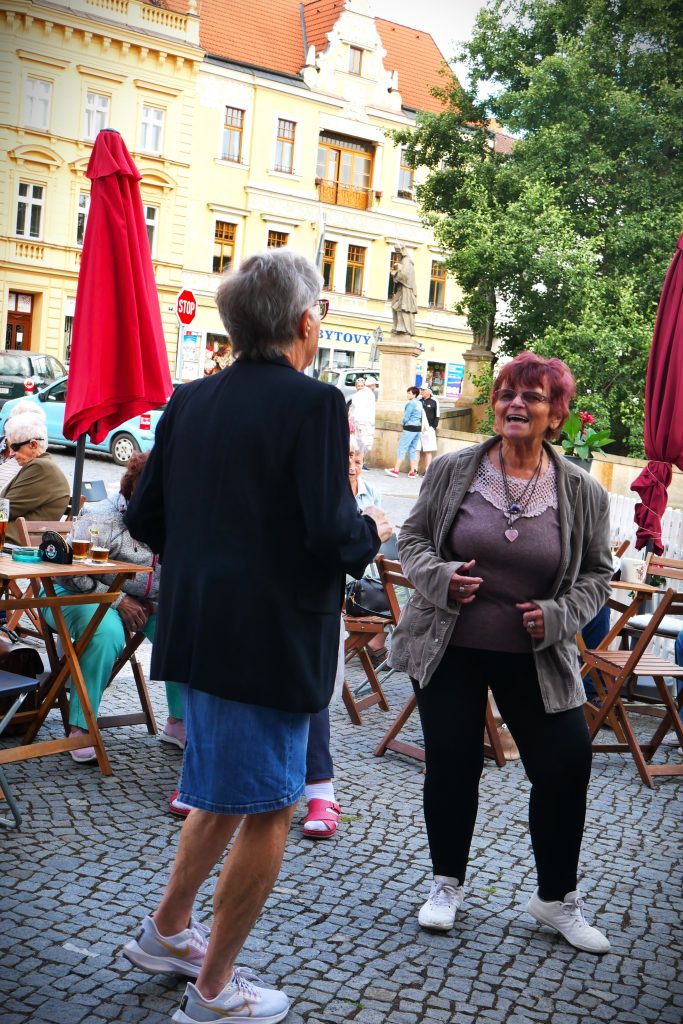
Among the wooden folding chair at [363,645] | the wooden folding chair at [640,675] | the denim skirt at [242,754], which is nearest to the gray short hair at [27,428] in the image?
the wooden folding chair at [363,645]

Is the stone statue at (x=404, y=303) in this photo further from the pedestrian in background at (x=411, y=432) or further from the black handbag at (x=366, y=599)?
the black handbag at (x=366, y=599)

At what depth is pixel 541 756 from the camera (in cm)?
360

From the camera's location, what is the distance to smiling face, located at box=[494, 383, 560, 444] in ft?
11.9

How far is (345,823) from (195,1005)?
1.87 metres

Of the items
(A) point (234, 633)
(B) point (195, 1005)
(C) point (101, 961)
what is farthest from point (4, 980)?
(A) point (234, 633)

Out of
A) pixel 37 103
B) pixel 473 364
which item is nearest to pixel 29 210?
pixel 37 103

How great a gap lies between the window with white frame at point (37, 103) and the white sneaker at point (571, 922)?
123 feet

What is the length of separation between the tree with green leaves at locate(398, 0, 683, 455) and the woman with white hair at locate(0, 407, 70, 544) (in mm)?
15564

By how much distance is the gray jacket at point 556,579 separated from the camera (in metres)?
3.55

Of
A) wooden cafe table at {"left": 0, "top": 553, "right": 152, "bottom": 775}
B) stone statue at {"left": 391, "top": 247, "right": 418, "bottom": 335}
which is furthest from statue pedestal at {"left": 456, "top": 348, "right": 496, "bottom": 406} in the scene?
wooden cafe table at {"left": 0, "top": 553, "right": 152, "bottom": 775}

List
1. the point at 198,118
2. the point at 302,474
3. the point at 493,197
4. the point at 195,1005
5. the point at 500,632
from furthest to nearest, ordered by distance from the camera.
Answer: the point at 198,118, the point at 493,197, the point at 500,632, the point at 195,1005, the point at 302,474

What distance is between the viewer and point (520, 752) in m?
3.64

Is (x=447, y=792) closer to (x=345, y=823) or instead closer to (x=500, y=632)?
(x=500, y=632)

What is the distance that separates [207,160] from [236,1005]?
131 ft
